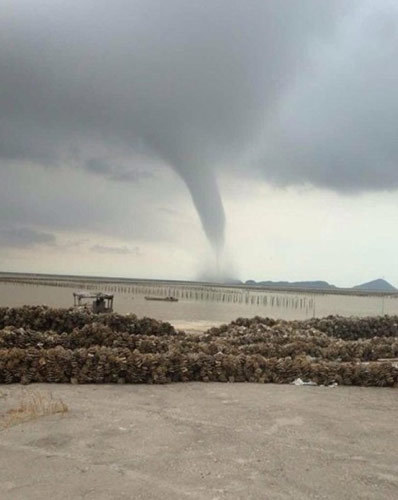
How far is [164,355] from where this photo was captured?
1166 centimetres

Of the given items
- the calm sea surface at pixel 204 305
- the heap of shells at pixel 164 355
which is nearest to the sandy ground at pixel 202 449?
the heap of shells at pixel 164 355

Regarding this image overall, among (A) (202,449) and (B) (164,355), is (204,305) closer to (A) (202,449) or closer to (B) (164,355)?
(B) (164,355)

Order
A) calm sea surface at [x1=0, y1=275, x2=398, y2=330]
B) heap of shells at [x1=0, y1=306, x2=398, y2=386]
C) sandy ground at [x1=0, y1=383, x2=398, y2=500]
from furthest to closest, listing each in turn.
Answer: calm sea surface at [x1=0, y1=275, x2=398, y2=330]
heap of shells at [x1=0, y1=306, x2=398, y2=386]
sandy ground at [x1=0, y1=383, x2=398, y2=500]

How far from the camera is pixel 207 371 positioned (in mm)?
11750

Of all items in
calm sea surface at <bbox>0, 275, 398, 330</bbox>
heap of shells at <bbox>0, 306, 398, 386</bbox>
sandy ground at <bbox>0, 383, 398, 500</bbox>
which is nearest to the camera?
sandy ground at <bbox>0, 383, 398, 500</bbox>

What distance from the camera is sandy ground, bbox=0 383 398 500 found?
16.5ft

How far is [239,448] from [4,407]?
4250 millimetres

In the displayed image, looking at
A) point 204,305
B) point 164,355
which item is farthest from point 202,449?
point 204,305

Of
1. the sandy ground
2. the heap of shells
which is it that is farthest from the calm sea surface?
the sandy ground

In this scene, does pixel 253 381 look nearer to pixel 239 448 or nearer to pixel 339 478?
pixel 239 448

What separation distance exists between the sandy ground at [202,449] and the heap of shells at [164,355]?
142cm

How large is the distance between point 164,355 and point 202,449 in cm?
549

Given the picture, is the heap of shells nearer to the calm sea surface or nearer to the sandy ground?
the sandy ground

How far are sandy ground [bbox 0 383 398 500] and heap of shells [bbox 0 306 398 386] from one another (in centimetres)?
142
